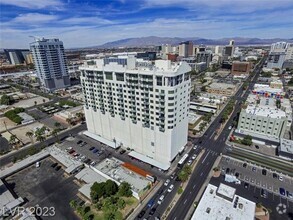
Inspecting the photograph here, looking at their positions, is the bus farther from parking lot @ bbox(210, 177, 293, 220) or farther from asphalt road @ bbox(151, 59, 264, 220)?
parking lot @ bbox(210, 177, 293, 220)

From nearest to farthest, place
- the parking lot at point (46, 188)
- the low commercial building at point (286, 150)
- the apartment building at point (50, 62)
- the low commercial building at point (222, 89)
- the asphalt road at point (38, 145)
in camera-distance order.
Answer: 1. the parking lot at point (46, 188)
2. the low commercial building at point (286, 150)
3. the asphalt road at point (38, 145)
4. the low commercial building at point (222, 89)
5. the apartment building at point (50, 62)

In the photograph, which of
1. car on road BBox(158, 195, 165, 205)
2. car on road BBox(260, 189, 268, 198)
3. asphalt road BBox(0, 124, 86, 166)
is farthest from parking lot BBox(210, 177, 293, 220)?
asphalt road BBox(0, 124, 86, 166)

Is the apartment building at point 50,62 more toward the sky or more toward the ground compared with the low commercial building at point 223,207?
more toward the sky

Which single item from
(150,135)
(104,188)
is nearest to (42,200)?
(104,188)

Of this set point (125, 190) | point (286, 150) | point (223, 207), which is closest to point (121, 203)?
point (125, 190)

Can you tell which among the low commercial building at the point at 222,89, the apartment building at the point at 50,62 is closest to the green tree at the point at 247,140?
the low commercial building at the point at 222,89

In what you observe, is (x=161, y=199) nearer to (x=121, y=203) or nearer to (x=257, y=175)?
(x=121, y=203)

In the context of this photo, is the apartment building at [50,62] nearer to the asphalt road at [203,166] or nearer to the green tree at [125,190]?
the asphalt road at [203,166]
